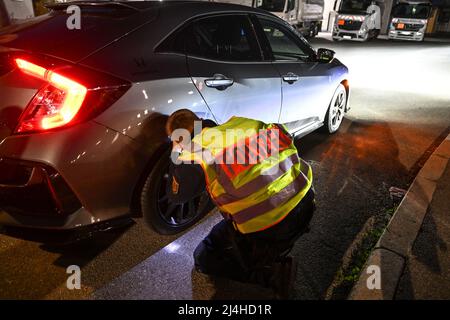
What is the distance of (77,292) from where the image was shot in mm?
2170

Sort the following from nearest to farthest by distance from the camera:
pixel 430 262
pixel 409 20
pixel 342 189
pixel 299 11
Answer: pixel 430 262 < pixel 342 189 < pixel 299 11 < pixel 409 20

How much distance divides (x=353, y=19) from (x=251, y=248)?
65.1 feet

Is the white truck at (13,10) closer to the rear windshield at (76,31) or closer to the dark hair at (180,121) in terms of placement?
the rear windshield at (76,31)

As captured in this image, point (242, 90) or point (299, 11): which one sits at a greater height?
point (242, 90)

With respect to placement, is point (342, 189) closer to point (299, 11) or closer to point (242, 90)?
point (242, 90)

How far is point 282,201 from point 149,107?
99cm

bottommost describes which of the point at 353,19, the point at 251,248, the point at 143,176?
the point at 353,19

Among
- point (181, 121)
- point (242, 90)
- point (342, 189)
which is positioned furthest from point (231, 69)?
point (342, 189)

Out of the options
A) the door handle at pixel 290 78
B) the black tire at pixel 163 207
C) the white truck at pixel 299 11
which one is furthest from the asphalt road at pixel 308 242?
the white truck at pixel 299 11

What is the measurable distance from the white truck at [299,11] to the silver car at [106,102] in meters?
13.7

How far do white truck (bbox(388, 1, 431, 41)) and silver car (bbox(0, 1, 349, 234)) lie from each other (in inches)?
862

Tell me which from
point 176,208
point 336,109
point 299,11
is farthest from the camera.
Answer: point 299,11

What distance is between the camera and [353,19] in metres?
19.0

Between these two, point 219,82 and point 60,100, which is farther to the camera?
point 219,82
